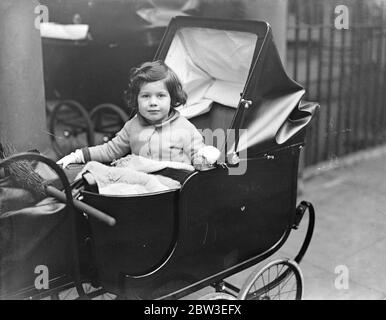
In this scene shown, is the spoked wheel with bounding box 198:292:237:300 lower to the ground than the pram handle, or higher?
lower

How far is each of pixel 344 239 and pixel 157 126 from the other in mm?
2173

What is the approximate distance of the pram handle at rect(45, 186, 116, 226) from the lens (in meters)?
2.27

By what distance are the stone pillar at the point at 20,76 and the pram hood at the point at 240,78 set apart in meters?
0.78

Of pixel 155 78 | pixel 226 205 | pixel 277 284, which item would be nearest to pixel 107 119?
pixel 155 78

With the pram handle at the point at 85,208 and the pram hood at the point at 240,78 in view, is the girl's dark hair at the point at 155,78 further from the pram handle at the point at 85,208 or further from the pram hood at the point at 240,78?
the pram handle at the point at 85,208

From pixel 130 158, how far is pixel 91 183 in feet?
1.54

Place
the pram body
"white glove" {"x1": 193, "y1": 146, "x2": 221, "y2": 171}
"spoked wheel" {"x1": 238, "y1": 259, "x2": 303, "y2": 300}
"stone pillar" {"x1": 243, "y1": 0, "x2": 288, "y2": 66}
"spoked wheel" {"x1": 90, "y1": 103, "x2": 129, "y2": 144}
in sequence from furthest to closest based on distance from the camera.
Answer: "spoked wheel" {"x1": 90, "y1": 103, "x2": 129, "y2": 144} < "stone pillar" {"x1": 243, "y1": 0, "x2": 288, "y2": 66} < "spoked wheel" {"x1": 238, "y1": 259, "x2": 303, "y2": 300} < "white glove" {"x1": 193, "y1": 146, "x2": 221, "y2": 171} < the pram body

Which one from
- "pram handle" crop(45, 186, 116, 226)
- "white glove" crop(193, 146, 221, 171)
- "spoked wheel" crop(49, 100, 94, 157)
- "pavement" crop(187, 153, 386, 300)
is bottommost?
"pavement" crop(187, 153, 386, 300)

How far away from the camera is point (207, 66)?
11.8 feet

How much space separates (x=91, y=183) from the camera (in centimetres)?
253

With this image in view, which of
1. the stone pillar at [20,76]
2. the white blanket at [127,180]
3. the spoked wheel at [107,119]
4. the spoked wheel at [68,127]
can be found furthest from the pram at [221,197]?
the spoked wheel at [68,127]

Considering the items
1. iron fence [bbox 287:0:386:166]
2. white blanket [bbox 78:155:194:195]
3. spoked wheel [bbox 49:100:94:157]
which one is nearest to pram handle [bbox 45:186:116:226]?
white blanket [bbox 78:155:194:195]

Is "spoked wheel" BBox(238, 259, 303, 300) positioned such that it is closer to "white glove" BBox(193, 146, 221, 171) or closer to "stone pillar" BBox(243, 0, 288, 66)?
"white glove" BBox(193, 146, 221, 171)

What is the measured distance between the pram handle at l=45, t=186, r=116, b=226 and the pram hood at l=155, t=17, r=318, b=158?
0.74 m
